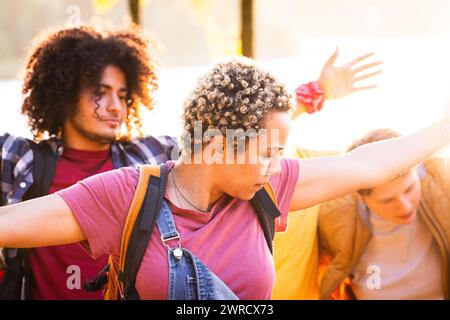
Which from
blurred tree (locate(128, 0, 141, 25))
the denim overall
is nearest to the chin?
the denim overall

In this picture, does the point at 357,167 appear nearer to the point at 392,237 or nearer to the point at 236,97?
the point at 236,97

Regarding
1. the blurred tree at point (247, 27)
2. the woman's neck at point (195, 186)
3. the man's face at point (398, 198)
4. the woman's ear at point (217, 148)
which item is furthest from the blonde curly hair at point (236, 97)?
the blurred tree at point (247, 27)

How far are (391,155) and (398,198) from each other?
0.65 meters

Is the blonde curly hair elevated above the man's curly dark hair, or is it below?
below

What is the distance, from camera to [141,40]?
135 inches

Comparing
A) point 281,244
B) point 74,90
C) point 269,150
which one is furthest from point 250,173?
point 74,90

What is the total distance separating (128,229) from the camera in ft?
5.87

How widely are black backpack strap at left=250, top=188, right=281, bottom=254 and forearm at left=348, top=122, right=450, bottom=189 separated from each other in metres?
0.32

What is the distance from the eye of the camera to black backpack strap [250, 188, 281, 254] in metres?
1.94

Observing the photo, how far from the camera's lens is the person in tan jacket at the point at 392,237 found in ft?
8.95

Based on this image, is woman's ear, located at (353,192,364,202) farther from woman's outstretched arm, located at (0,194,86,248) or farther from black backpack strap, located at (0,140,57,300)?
woman's outstretched arm, located at (0,194,86,248)

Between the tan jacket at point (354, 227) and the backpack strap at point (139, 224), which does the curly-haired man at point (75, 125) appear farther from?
the backpack strap at point (139, 224)

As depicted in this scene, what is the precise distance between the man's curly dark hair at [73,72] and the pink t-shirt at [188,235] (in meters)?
1.28
